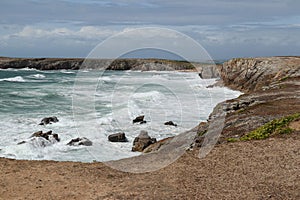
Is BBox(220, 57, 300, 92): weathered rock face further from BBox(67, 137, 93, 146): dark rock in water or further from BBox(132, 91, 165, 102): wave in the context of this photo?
BBox(67, 137, 93, 146): dark rock in water

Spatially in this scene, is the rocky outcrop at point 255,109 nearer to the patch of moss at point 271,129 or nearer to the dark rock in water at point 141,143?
the patch of moss at point 271,129

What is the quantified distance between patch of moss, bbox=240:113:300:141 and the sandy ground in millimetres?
1445

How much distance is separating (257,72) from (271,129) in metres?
35.9

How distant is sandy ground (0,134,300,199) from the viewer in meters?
9.58

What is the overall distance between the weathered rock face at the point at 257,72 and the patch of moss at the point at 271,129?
2379 cm

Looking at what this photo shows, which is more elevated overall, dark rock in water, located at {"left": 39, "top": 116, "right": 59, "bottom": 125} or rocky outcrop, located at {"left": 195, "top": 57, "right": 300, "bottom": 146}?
rocky outcrop, located at {"left": 195, "top": 57, "right": 300, "bottom": 146}

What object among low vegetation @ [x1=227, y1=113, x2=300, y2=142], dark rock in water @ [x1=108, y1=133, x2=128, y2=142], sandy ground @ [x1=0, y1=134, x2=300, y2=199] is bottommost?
dark rock in water @ [x1=108, y1=133, x2=128, y2=142]

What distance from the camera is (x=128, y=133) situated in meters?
24.6

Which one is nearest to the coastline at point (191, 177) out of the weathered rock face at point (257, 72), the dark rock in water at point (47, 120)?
the dark rock in water at point (47, 120)

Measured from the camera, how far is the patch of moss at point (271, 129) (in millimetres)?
14594

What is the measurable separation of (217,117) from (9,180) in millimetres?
12814

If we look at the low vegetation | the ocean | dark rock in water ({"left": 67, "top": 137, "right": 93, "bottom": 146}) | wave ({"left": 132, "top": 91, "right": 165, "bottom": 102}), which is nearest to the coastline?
the low vegetation

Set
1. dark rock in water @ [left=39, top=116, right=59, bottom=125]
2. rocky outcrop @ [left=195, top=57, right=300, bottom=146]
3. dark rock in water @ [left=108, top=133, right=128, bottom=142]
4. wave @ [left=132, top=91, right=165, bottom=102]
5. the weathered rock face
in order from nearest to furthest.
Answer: rocky outcrop @ [left=195, top=57, right=300, bottom=146]
dark rock in water @ [left=108, top=133, right=128, bottom=142]
dark rock in water @ [left=39, top=116, right=59, bottom=125]
wave @ [left=132, top=91, right=165, bottom=102]
the weathered rock face

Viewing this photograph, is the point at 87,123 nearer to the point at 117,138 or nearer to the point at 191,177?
the point at 117,138
